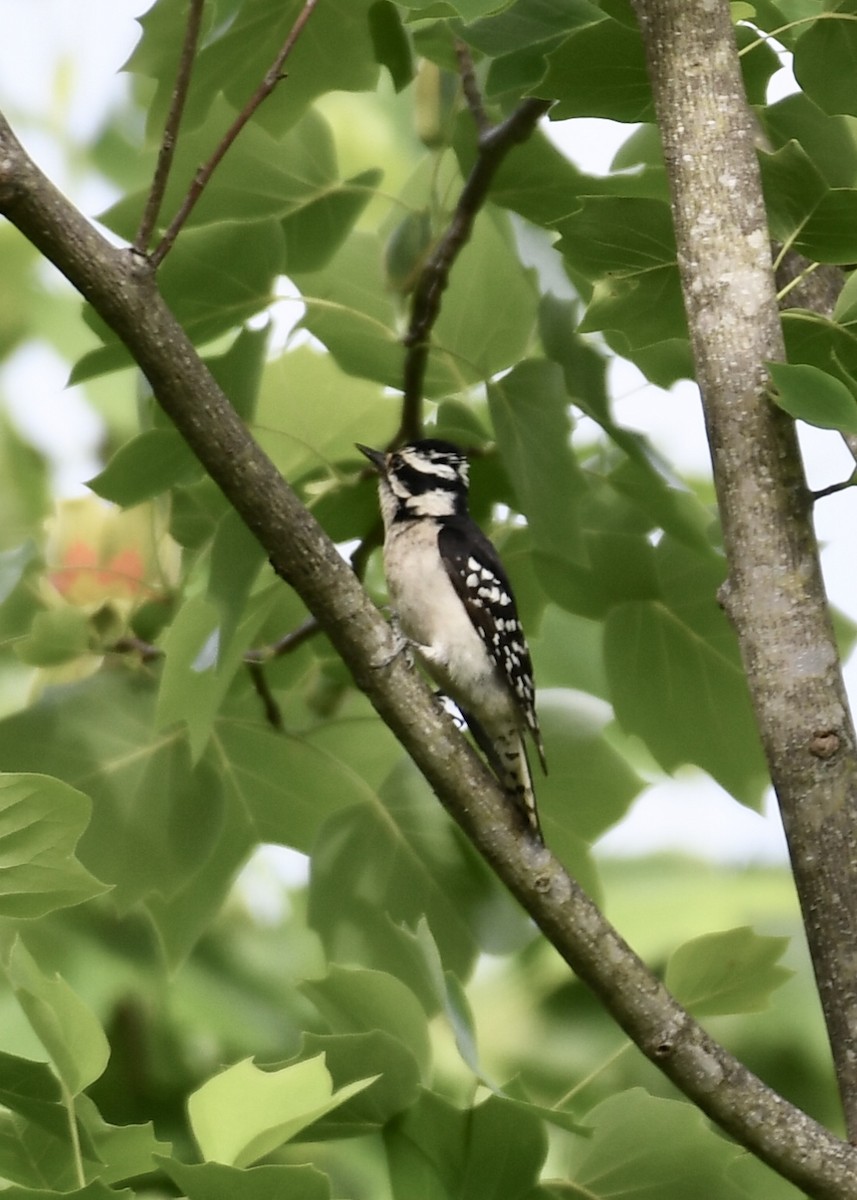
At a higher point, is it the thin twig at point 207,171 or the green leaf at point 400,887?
the thin twig at point 207,171

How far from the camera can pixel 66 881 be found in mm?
1214

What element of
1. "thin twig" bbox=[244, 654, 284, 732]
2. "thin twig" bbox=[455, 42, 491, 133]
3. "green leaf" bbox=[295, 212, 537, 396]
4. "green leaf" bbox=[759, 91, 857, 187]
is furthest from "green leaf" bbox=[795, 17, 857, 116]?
"thin twig" bbox=[244, 654, 284, 732]

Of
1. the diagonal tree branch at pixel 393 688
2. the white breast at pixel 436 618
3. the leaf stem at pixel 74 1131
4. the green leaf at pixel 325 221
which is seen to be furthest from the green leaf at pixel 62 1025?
the white breast at pixel 436 618

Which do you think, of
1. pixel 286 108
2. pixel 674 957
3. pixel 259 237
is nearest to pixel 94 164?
pixel 286 108

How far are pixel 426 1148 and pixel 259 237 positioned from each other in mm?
1142

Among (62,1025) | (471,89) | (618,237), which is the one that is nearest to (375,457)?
(471,89)

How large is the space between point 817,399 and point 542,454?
0.63m

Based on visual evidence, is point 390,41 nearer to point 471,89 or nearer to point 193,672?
point 471,89

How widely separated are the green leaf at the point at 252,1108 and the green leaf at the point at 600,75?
3.60 ft

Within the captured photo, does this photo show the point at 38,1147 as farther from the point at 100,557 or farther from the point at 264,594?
the point at 100,557

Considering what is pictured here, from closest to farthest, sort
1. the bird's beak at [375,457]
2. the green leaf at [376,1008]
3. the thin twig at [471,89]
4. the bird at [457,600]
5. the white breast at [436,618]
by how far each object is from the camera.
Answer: the green leaf at [376,1008], the thin twig at [471,89], the bird's beak at [375,457], the bird at [457,600], the white breast at [436,618]

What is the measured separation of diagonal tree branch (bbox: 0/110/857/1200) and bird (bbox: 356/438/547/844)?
675mm

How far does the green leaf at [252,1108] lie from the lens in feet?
3.57

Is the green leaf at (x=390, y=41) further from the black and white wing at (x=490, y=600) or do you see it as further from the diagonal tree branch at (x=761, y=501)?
the black and white wing at (x=490, y=600)
